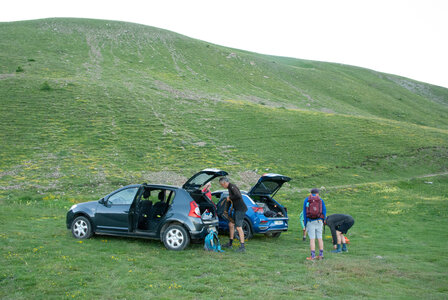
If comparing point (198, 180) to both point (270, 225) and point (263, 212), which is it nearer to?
point (263, 212)

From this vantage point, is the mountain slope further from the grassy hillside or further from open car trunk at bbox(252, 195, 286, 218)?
open car trunk at bbox(252, 195, 286, 218)

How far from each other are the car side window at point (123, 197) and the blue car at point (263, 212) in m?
2.93

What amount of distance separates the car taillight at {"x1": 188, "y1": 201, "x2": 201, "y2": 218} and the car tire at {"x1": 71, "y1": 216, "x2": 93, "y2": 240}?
3377 millimetres

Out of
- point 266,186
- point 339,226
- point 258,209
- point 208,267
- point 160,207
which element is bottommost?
point 208,267

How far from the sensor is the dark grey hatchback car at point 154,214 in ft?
35.8

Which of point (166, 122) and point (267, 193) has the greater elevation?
point (166, 122)

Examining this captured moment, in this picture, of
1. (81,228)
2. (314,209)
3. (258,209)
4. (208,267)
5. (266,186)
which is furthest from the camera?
(266,186)

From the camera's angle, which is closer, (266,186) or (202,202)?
(202,202)

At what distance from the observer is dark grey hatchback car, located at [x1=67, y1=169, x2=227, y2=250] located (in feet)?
35.8

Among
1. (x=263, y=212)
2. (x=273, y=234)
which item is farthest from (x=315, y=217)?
(x=273, y=234)

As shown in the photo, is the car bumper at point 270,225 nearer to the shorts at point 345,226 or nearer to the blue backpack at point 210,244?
the shorts at point 345,226

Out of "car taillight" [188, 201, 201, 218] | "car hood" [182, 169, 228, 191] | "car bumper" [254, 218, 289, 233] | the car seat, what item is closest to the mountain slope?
the car seat

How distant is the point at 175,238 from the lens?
10906mm

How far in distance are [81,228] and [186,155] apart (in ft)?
72.2
